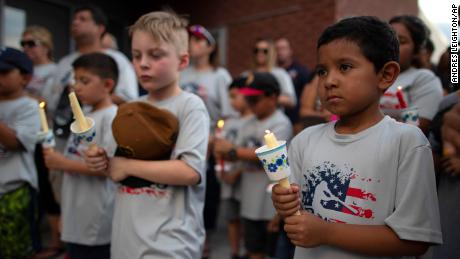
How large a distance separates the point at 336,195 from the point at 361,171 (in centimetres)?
12

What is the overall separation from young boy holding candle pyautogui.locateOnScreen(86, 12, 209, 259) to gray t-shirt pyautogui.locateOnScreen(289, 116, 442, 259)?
0.60m

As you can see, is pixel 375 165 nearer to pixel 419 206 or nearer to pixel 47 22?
pixel 419 206

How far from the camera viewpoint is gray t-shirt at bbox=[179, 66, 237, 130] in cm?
429

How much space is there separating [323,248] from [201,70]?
326 centimetres

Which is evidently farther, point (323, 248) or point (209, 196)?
point (209, 196)

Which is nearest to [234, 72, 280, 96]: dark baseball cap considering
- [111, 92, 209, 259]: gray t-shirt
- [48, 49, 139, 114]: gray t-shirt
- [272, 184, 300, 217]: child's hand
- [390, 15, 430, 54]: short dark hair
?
[48, 49, 139, 114]: gray t-shirt

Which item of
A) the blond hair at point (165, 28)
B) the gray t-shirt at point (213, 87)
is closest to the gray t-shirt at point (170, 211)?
the blond hair at point (165, 28)

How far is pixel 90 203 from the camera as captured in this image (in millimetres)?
2508

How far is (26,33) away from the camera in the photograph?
495 cm

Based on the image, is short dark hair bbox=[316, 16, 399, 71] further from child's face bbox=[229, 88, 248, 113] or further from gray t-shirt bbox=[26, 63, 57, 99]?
gray t-shirt bbox=[26, 63, 57, 99]

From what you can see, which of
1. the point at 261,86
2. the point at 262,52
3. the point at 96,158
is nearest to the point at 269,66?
the point at 262,52

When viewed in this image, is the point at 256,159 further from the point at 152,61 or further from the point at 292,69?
the point at 292,69

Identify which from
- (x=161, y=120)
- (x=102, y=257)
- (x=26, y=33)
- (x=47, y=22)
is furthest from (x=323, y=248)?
(x=47, y=22)

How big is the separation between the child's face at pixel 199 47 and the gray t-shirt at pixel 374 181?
3.10 m
